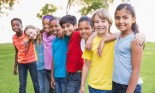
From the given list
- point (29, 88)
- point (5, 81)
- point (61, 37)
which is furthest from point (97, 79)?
point (5, 81)

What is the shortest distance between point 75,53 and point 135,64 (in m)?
1.28

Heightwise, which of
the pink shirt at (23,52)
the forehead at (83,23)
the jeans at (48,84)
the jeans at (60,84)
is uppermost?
the forehead at (83,23)

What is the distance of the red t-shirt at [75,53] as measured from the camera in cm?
360

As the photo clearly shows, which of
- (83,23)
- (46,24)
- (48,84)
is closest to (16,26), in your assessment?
(46,24)

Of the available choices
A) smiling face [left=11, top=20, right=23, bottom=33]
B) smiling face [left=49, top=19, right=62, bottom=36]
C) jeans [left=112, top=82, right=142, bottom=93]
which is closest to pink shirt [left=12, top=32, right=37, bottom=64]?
smiling face [left=11, top=20, right=23, bottom=33]

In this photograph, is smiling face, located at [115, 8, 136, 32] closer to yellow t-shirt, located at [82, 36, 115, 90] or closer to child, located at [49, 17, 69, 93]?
yellow t-shirt, located at [82, 36, 115, 90]

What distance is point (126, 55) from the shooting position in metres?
2.52

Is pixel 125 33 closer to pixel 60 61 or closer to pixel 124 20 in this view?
pixel 124 20

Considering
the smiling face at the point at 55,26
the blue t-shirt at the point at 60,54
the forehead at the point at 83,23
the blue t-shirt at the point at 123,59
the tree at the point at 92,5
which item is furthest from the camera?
the tree at the point at 92,5

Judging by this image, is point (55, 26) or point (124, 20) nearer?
point (124, 20)

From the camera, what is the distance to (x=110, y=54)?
2.85 m

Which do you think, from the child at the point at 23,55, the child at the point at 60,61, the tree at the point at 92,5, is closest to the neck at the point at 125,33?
the child at the point at 60,61

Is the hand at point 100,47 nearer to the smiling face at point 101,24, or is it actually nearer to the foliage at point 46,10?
the smiling face at point 101,24

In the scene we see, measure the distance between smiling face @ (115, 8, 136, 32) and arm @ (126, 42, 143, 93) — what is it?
19cm
